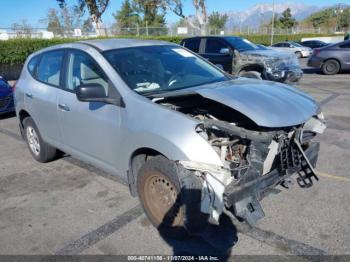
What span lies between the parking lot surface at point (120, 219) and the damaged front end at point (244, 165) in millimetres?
393

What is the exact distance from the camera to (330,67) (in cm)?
1546

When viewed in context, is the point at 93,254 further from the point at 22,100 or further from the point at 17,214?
the point at 22,100

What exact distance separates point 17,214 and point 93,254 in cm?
127

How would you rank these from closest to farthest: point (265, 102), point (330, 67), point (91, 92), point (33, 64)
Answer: point (265, 102) → point (91, 92) → point (33, 64) → point (330, 67)

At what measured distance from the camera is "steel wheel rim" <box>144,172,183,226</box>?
3.23m

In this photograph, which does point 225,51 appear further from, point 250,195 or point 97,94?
point 250,195

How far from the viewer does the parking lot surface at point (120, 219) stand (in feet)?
10.5

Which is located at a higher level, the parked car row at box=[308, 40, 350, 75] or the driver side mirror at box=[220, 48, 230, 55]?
the driver side mirror at box=[220, 48, 230, 55]

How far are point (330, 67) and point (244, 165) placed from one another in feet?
46.5

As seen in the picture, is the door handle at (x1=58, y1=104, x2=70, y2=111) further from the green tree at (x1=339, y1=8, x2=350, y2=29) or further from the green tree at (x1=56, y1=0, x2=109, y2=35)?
the green tree at (x1=339, y1=8, x2=350, y2=29)

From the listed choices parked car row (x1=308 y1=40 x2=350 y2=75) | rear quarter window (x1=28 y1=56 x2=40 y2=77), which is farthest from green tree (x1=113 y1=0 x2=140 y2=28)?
rear quarter window (x1=28 y1=56 x2=40 y2=77)

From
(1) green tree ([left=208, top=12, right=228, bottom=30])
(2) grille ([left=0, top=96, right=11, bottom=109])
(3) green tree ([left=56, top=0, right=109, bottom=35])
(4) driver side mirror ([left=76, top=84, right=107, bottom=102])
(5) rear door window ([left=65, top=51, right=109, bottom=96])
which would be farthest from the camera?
(1) green tree ([left=208, top=12, right=228, bottom=30])

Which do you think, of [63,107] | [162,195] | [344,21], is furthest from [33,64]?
[344,21]

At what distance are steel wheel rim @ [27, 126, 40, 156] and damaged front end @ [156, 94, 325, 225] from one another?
300 cm
